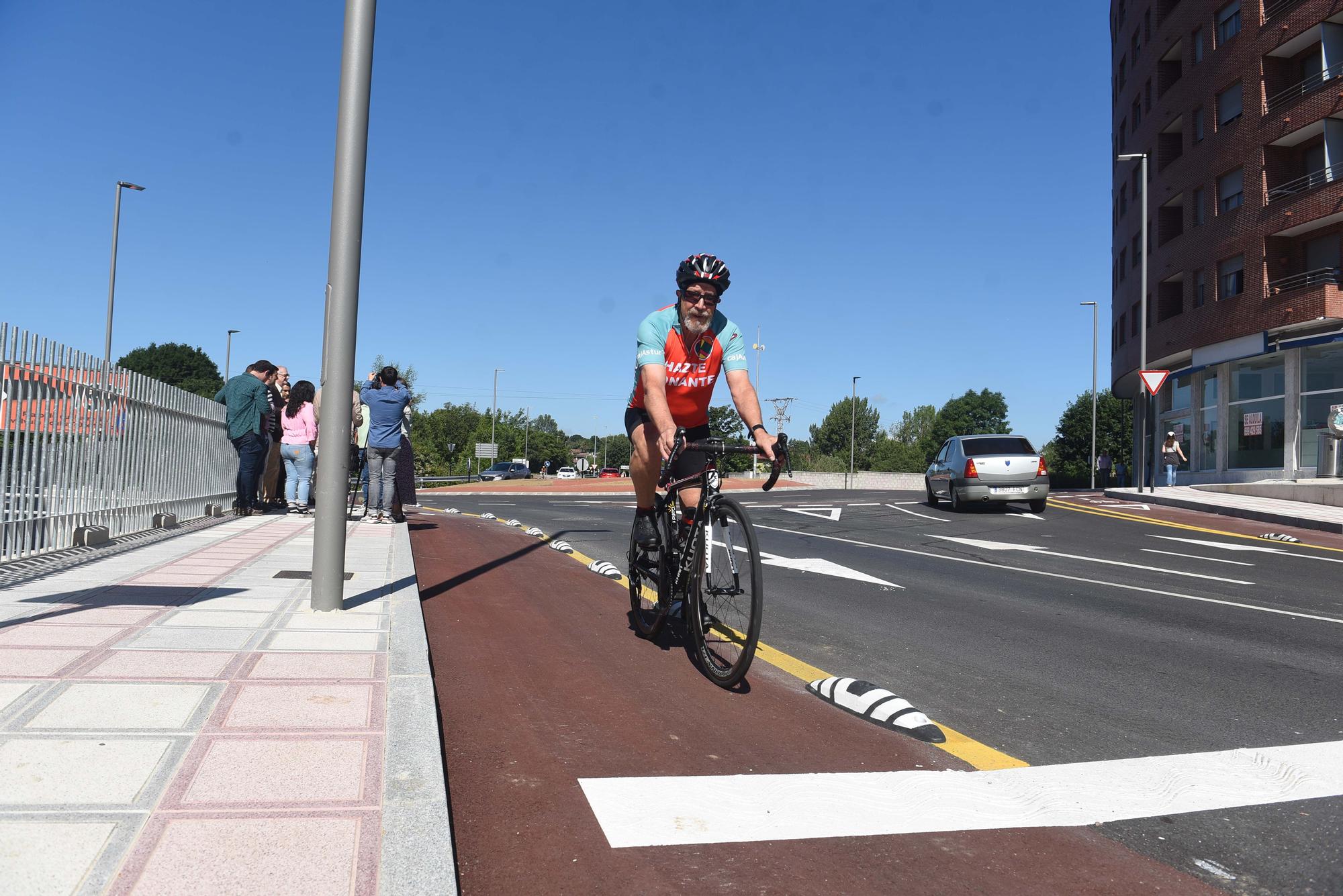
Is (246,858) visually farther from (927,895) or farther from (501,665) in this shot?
(501,665)

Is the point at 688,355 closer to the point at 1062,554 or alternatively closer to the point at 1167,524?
the point at 1062,554

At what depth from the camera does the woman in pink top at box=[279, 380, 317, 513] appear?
12.7 metres

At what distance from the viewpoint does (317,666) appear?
4.17m

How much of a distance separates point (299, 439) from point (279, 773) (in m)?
10.9

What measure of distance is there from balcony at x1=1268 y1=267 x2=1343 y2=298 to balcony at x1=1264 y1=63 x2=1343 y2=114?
15.7 ft

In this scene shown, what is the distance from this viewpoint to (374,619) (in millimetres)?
5336

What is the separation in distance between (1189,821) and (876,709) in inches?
52.5

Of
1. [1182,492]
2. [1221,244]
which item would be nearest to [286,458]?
[1182,492]

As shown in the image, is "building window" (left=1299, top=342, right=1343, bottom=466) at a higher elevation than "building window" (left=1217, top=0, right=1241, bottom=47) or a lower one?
lower

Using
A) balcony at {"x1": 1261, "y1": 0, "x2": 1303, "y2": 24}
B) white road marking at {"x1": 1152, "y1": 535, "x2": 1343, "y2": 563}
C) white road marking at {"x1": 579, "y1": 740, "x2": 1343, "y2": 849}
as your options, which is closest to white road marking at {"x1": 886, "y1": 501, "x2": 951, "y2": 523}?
white road marking at {"x1": 1152, "y1": 535, "x2": 1343, "y2": 563}

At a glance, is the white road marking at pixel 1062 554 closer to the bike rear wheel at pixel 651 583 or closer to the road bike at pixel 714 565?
the bike rear wheel at pixel 651 583

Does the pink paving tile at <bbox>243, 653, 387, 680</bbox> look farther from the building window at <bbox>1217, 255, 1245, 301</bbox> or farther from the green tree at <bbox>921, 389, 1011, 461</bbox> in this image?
the green tree at <bbox>921, 389, 1011, 461</bbox>

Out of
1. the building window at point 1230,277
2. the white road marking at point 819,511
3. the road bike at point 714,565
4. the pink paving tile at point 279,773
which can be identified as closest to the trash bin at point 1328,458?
the building window at point 1230,277

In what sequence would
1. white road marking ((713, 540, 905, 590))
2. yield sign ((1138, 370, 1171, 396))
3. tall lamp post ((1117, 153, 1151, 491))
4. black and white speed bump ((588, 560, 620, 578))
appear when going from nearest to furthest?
black and white speed bump ((588, 560, 620, 578)) → white road marking ((713, 540, 905, 590)) → yield sign ((1138, 370, 1171, 396)) → tall lamp post ((1117, 153, 1151, 491))
